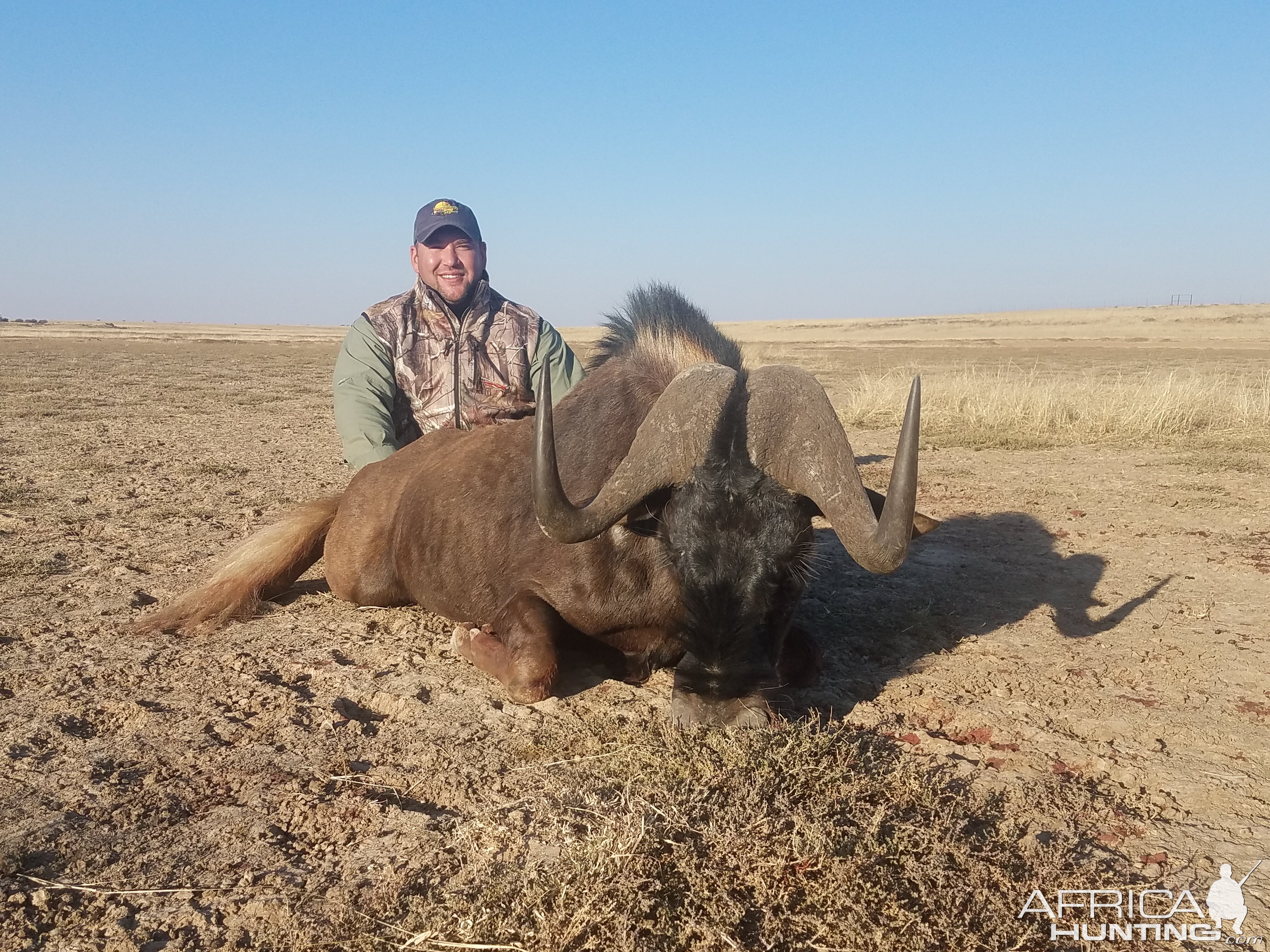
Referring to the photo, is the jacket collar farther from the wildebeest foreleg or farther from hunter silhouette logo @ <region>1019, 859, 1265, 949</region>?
hunter silhouette logo @ <region>1019, 859, 1265, 949</region>

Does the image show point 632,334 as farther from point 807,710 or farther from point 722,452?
point 807,710

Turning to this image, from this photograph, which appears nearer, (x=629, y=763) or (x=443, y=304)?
(x=629, y=763)

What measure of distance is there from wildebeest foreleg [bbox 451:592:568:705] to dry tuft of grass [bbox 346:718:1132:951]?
1.86 ft

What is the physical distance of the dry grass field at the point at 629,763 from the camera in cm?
236

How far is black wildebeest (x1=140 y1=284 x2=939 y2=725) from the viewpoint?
11.3 feet

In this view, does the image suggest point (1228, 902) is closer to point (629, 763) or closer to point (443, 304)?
point (629, 763)

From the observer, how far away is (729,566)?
3.43 metres

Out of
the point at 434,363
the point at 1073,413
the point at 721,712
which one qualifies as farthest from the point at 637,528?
the point at 1073,413

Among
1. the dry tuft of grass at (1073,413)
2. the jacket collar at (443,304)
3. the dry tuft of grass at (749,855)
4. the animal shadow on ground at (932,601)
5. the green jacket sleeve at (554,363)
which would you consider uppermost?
the jacket collar at (443,304)

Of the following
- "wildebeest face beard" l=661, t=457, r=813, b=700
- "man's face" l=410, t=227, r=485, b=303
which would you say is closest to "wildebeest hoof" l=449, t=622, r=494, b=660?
"wildebeest face beard" l=661, t=457, r=813, b=700

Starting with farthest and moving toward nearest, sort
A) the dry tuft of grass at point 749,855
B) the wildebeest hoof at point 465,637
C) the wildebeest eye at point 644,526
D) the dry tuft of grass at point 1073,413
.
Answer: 1. the dry tuft of grass at point 1073,413
2. the wildebeest hoof at point 465,637
3. the wildebeest eye at point 644,526
4. the dry tuft of grass at point 749,855

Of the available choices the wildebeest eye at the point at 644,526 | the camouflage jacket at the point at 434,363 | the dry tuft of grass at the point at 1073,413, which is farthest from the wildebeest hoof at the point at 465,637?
the dry tuft of grass at the point at 1073,413

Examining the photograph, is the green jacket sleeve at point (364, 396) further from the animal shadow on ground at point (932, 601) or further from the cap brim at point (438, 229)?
the animal shadow on ground at point (932, 601)

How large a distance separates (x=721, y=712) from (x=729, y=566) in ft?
1.83
